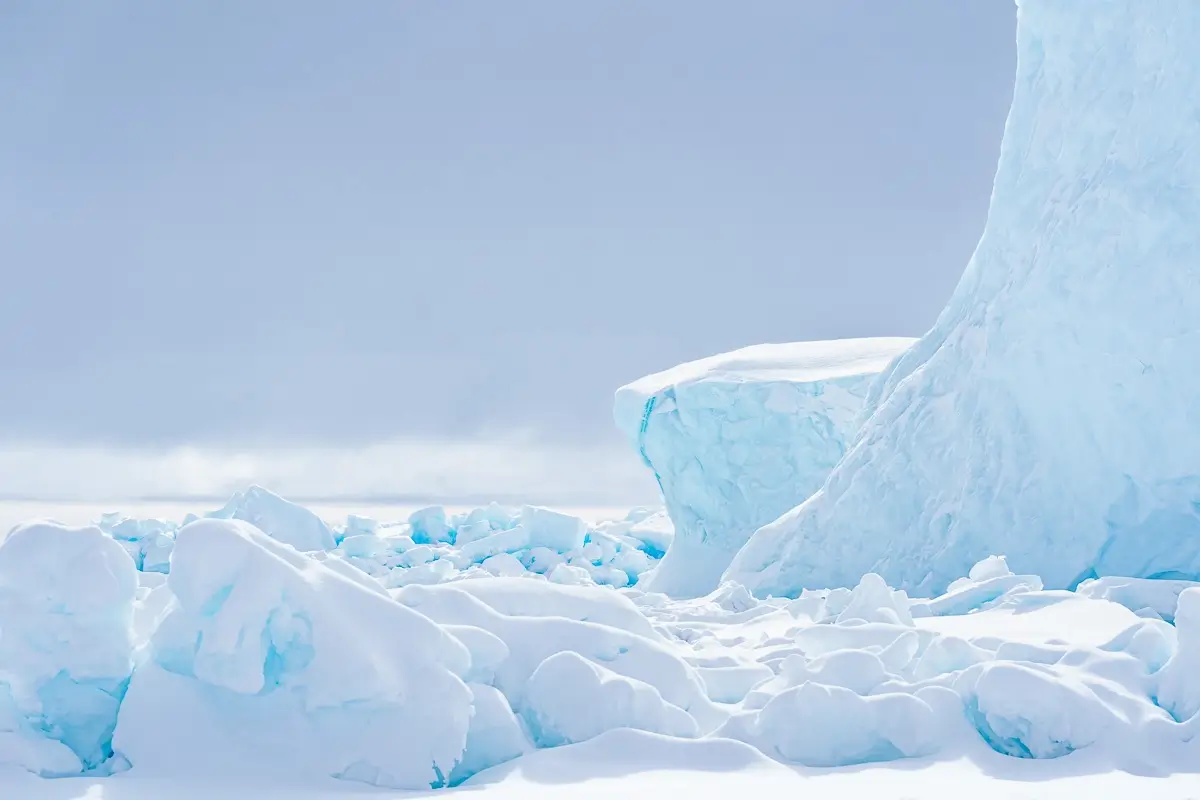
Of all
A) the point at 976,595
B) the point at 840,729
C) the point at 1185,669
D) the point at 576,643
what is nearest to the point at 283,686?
the point at 576,643

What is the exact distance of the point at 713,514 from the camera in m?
16.1

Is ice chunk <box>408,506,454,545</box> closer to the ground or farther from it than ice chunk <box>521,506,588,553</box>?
closer to the ground

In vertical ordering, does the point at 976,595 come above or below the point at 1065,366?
below

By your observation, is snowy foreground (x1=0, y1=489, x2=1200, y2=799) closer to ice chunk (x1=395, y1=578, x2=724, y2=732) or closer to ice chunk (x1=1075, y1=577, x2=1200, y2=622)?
ice chunk (x1=395, y1=578, x2=724, y2=732)

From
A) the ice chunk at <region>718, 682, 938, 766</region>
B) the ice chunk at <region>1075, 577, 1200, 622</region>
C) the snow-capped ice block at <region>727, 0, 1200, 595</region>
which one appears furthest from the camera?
the snow-capped ice block at <region>727, 0, 1200, 595</region>

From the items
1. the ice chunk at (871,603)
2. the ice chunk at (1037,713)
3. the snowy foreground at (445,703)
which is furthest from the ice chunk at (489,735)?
the ice chunk at (871,603)

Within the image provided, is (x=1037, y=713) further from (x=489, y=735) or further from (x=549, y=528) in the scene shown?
(x=549, y=528)

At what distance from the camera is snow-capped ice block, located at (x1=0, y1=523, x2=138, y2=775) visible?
347 cm

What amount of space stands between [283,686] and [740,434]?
497 inches

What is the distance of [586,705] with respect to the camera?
151 inches

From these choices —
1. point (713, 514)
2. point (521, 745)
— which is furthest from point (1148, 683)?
point (713, 514)

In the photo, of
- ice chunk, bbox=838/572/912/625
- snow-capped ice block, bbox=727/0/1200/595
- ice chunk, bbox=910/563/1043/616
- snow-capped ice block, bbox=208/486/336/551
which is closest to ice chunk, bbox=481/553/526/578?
snow-capped ice block, bbox=727/0/1200/595

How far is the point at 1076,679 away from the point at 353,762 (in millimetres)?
Result: 2655

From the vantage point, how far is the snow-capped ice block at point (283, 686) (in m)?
3.38
